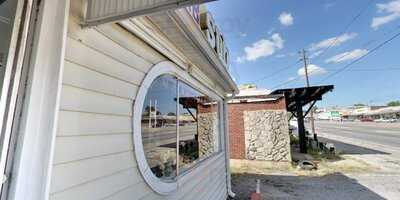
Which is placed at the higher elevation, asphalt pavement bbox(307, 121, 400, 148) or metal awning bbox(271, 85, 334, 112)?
metal awning bbox(271, 85, 334, 112)

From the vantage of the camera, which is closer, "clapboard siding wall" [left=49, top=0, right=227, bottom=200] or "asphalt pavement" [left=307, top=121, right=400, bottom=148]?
"clapboard siding wall" [left=49, top=0, right=227, bottom=200]

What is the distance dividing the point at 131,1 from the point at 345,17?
578 inches

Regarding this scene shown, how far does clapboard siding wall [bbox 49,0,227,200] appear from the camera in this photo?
42.5 inches

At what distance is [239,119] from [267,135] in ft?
4.81

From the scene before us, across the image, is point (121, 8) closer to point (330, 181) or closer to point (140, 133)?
point (140, 133)

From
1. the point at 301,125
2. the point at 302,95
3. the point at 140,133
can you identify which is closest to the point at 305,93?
the point at 302,95

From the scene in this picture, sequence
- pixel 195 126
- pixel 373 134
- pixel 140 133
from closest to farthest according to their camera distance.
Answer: pixel 140 133
pixel 195 126
pixel 373 134

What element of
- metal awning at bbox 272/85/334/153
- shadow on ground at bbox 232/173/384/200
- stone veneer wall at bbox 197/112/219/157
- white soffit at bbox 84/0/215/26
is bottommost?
shadow on ground at bbox 232/173/384/200

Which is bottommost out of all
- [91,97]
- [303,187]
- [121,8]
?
[303,187]

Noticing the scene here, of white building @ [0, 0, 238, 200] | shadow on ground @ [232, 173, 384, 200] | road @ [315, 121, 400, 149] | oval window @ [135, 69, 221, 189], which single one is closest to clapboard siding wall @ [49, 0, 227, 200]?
white building @ [0, 0, 238, 200]

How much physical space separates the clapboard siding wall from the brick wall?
27.6 ft

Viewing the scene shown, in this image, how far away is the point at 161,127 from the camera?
2156 millimetres

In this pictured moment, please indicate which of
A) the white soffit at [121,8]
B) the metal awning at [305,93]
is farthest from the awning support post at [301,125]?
the white soffit at [121,8]

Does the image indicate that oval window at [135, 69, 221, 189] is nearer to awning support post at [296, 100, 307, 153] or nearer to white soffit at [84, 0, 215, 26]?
white soffit at [84, 0, 215, 26]
